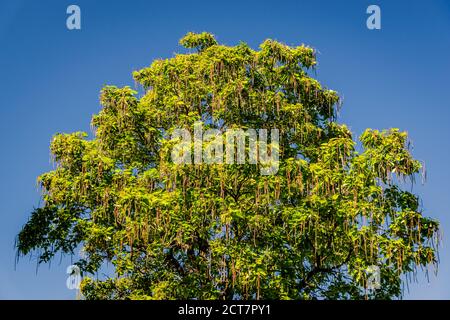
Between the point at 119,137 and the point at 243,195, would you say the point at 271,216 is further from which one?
the point at 119,137

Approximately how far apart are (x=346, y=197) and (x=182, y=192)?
431cm

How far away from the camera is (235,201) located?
1939cm

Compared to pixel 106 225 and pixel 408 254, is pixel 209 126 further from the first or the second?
pixel 408 254

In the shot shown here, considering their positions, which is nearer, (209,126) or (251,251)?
(251,251)

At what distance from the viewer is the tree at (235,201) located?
18375 millimetres

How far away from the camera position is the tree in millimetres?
18375

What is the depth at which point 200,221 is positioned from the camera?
19000mm

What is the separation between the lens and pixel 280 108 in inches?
848

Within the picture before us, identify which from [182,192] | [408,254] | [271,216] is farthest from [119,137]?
[408,254]
